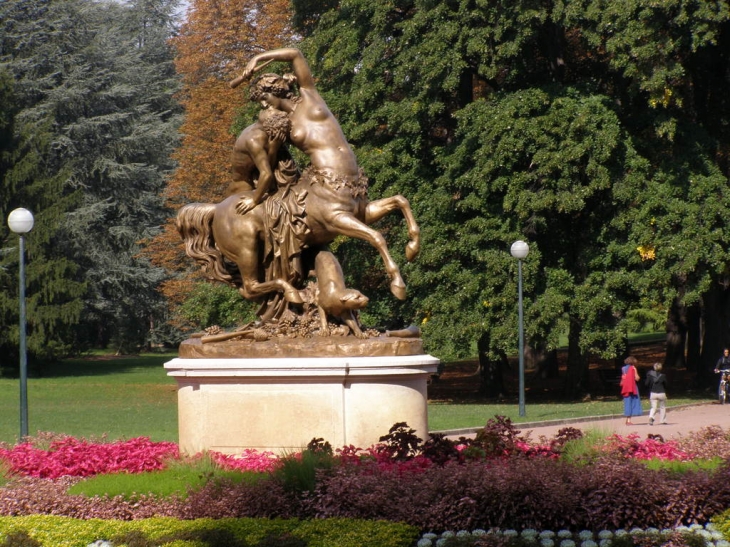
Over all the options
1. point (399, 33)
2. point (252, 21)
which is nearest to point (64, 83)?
point (252, 21)

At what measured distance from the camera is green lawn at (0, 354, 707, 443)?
75.5 feet

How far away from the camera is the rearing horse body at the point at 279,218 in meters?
12.6

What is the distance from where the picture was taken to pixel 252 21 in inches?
1624

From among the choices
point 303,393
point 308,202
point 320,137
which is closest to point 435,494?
point 303,393

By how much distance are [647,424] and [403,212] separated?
11739 millimetres

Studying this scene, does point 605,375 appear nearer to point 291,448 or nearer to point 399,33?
point 399,33

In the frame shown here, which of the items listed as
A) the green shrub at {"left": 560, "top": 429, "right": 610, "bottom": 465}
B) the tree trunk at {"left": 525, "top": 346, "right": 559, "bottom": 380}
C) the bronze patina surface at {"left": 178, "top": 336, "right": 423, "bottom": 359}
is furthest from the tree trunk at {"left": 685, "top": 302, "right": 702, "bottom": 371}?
the bronze patina surface at {"left": 178, "top": 336, "right": 423, "bottom": 359}

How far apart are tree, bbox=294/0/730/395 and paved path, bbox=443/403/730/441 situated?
98.8 inches

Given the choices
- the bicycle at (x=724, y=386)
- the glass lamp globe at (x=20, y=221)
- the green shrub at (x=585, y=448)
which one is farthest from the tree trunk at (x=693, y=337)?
the green shrub at (x=585, y=448)

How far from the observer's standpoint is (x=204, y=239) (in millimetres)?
13727

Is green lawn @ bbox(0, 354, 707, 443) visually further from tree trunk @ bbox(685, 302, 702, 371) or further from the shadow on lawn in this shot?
tree trunk @ bbox(685, 302, 702, 371)

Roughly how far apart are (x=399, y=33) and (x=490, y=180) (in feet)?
15.8

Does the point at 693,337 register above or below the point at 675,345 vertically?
above

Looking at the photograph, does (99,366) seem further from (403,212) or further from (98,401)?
(403,212)
